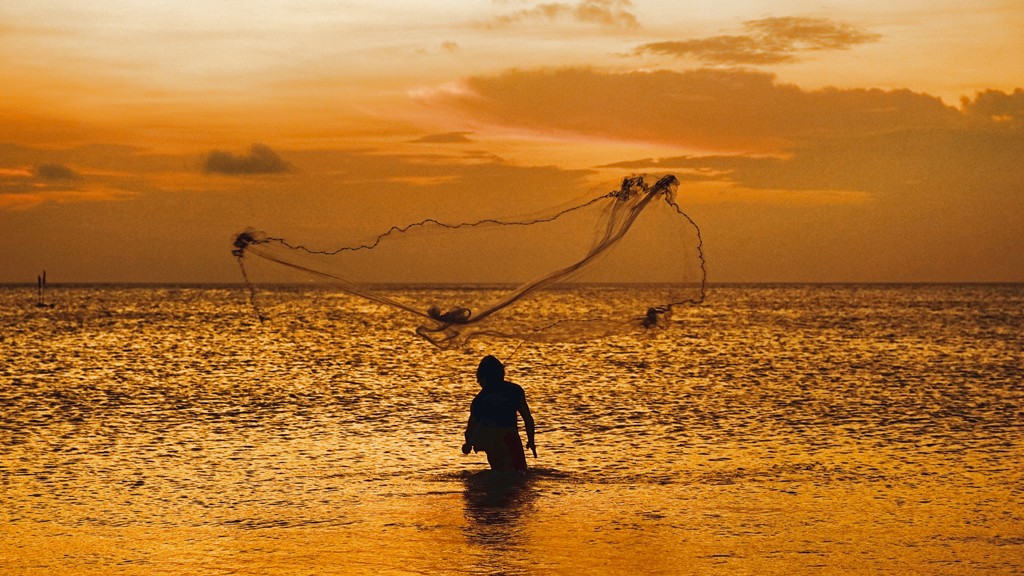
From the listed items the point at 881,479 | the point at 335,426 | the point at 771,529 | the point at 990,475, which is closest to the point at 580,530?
the point at 771,529

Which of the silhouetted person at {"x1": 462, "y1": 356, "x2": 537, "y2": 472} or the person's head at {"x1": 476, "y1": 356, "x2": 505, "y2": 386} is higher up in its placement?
the person's head at {"x1": 476, "y1": 356, "x2": 505, "y2": 386}

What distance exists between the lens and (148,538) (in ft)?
40.5

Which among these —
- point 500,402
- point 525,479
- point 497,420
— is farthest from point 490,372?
point 525,479

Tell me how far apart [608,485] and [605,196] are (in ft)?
14.1

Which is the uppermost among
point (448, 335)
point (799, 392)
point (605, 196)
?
point (605, 196)

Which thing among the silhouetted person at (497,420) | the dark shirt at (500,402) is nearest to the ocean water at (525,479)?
the silhouetted person at (497,420)

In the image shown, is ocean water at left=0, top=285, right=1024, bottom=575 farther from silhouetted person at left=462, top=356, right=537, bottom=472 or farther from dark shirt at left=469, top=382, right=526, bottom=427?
dark shirt at left=469, top=382, right=526, bottom=427

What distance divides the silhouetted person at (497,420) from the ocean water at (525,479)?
51 centimetres

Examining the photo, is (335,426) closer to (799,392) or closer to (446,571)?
(446,571)

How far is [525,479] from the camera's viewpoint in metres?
16.0

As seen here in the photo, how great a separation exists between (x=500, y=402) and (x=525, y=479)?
1350mm

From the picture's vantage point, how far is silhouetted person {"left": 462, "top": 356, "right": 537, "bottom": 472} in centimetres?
1550

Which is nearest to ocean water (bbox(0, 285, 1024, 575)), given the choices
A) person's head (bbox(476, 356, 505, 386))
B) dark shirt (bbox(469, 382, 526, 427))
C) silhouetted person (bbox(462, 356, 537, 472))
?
silhouetted person (bbox(462, 356, 537, 472))

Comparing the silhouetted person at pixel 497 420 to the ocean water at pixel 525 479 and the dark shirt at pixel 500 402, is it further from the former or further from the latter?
the ocean water at pixel 525 479
